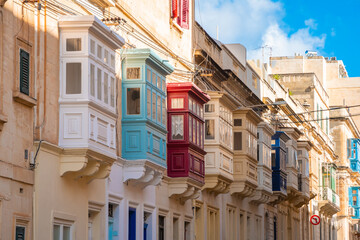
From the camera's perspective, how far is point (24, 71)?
64.4 feet

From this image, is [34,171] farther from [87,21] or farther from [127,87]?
[127,87]

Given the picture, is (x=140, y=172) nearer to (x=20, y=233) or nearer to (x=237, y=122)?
(x=20, y=233)

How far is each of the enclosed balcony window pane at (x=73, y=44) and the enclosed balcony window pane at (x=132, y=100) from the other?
460 centimetres

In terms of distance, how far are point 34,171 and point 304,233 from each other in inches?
1553

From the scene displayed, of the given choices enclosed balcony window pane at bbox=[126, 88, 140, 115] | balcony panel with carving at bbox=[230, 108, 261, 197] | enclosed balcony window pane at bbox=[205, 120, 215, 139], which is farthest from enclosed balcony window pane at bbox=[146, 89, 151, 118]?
balcony panel with carving at bbox=[230, 108, 261, 197]

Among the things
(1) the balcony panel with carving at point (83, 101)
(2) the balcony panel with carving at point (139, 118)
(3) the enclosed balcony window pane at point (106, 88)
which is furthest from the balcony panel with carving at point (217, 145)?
(1) the balcony panel with carving at point (83, 101)

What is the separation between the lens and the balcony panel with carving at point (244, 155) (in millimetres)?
36969

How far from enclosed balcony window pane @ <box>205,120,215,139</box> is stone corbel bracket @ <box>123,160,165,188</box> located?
729 centimetres

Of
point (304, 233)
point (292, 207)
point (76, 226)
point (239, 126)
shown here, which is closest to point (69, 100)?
point (76, 226)

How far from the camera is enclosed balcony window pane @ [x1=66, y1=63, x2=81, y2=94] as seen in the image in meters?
21.3

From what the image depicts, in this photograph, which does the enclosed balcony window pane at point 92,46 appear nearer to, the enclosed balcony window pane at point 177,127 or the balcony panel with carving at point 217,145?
the enclosed balcony window pane at point 177,127

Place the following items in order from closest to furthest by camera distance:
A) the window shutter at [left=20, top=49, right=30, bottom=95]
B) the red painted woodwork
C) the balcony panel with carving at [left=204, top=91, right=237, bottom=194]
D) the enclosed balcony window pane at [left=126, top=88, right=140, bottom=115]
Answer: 1. the window shutter at [left=20, top=49, right=30, bottom=95]
2. the enclosed balcony window pane at [left=126, top=88, right=140, bottom=115]
3. the red painted woodwork
4. the balcony panel with carving at [left=204, top=91, right=237, bottom=194]

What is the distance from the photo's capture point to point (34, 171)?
1975cm

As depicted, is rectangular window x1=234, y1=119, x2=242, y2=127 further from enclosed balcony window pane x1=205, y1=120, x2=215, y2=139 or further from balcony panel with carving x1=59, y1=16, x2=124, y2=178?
balcony panel with carving x1=59, y1=16, x2=124, y2=178
